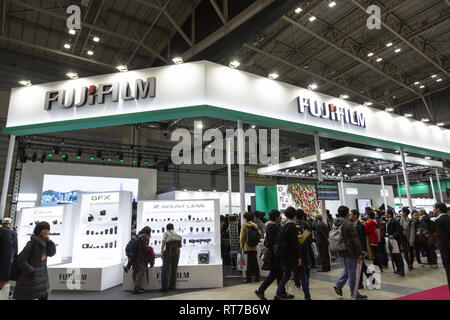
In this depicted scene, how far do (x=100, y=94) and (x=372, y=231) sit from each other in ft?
19.4

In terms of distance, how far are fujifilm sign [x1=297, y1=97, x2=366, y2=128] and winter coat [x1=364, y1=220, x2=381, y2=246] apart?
8.73 ft

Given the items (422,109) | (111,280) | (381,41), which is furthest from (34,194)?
(422,109)

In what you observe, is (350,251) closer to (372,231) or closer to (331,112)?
(372,231)

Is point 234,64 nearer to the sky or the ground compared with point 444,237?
nearer to the sky

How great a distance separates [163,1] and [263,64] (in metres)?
4.88

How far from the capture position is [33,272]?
293cm

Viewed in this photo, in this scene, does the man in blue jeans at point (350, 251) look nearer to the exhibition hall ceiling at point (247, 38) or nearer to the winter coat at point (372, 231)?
the winter coat at point (372, 231)

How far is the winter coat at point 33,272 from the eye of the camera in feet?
9.49

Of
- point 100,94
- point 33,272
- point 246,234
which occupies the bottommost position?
point 33,272

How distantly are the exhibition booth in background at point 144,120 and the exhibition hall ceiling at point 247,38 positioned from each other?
201 centimetres

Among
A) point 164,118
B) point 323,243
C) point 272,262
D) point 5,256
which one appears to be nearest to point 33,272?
point 5,256

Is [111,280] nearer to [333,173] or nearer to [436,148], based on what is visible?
[436,148]

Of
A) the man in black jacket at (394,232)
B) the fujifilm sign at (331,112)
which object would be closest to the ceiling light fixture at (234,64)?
the fujifilm sign at (331,112)

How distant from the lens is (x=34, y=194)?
36.3ft
